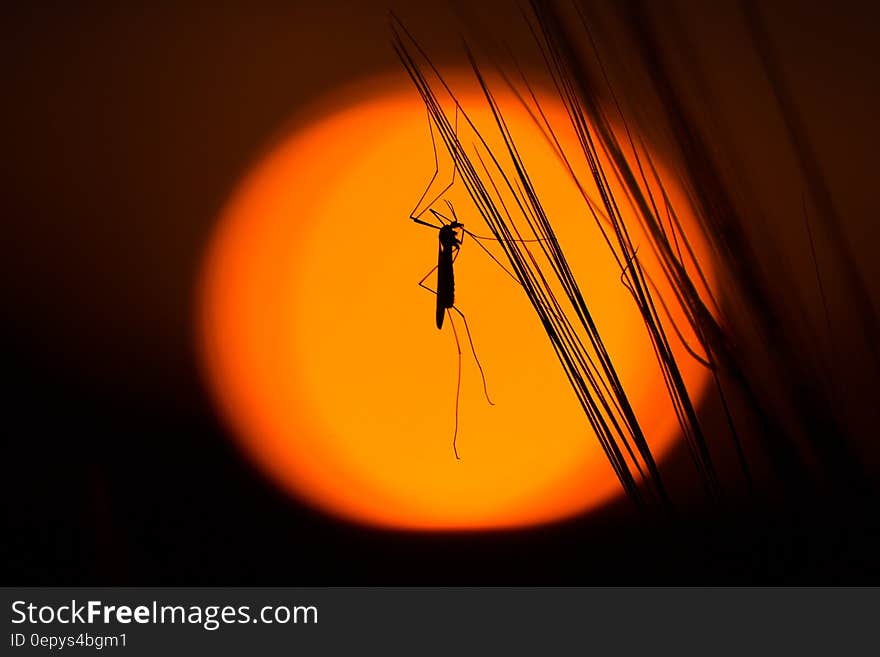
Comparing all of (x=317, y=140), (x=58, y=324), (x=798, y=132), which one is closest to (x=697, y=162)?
(x=798, y=132)

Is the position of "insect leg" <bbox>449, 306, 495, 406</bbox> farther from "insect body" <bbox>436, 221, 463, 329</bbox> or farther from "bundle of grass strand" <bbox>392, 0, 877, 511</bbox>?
"bundle of grass strand" <bbox>392, 0, 877, 511</bbox>

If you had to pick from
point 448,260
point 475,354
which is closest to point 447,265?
point 448,260

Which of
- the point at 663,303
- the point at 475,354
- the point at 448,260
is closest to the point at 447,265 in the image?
the point at 448,260

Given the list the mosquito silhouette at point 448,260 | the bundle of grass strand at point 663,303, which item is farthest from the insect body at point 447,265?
the bundle of grass strand at point 663,303

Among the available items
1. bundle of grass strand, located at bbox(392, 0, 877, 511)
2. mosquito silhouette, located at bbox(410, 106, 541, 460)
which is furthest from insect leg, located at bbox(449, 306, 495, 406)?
bundle of grass strand, located at bbox(392, 0, 877, 511)

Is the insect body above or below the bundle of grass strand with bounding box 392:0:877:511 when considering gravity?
above

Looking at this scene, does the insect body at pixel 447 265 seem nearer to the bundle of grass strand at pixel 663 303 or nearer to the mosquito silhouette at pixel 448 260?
the mosquito silhouette at pixel 448 260

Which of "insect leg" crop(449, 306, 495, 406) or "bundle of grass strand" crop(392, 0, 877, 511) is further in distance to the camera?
"insect leg" crop(449, 306, 495, 406)

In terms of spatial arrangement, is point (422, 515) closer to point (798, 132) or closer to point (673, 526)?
point (673, 526)

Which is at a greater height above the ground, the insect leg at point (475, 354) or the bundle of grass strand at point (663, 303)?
the insect leg at point (475, 354)

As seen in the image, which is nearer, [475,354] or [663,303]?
[663,303]

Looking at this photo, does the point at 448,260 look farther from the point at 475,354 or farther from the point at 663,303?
the point at 663,303

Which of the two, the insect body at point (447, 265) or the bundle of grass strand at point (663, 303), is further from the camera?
the insect body at point (447, 265)

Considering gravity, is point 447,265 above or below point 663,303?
above
